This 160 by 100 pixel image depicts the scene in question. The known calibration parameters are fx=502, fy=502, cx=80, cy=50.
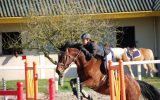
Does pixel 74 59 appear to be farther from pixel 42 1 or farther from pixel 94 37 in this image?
pixel 42 1

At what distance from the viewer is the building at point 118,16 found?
25.5 m

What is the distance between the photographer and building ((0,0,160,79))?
25453 millimetres

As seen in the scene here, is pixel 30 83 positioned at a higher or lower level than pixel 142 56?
lower

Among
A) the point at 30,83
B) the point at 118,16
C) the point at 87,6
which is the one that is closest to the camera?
the point at 30,83

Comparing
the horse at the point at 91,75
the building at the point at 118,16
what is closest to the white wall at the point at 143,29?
the building at the point at 118,16

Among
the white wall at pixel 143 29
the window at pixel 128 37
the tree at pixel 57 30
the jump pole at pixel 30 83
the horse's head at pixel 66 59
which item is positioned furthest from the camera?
the window at pixel 128 37

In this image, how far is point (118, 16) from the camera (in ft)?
83.6

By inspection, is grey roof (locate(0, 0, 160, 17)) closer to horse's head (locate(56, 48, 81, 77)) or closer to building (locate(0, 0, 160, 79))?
building (locate(0, 0, 160, 79))

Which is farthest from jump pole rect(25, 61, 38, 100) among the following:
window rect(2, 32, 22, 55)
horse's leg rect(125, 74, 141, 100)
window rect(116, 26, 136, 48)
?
window rect(116, 26, 136, 48)

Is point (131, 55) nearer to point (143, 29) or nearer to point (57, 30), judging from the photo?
point (143, 29)

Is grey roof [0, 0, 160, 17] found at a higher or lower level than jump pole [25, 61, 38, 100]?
higher

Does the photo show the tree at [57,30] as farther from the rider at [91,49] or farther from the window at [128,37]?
the rider at [91,49]

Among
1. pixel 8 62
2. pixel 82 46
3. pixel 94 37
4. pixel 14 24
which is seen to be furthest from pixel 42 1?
pixel 82 46

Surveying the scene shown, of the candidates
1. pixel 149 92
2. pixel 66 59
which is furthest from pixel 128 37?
pixel 66 59
